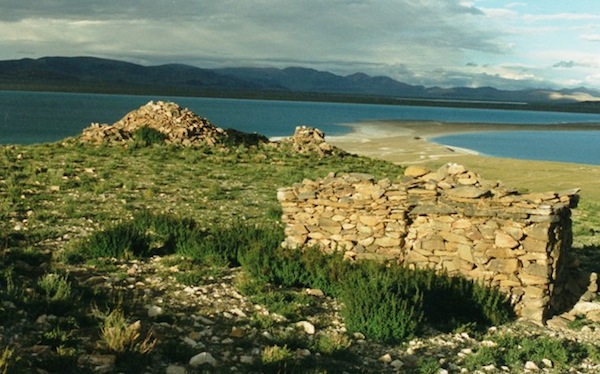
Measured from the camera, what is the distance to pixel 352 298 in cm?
942

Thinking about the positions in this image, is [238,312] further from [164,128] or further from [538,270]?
[164,128]

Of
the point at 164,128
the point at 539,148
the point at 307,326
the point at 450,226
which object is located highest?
the point at 164,128

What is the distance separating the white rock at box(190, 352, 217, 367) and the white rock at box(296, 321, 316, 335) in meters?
1.80

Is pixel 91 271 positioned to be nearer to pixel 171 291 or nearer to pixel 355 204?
pixel 171 291

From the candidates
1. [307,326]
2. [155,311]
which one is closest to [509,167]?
[307,326]

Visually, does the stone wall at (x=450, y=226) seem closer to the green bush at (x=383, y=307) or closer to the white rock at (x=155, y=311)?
the green bush at (x=383, y=307)

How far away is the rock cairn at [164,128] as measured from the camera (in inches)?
1277

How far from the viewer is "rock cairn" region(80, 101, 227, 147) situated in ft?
106

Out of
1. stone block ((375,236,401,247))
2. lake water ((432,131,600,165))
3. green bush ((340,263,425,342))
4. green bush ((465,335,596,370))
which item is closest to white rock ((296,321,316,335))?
green bush ((340,263,425,342))

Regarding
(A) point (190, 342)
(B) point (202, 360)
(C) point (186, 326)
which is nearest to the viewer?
(B) point (202, 360)

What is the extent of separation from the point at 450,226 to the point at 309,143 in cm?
2564

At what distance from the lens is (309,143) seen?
3647cm

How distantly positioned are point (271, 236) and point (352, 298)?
4084mm

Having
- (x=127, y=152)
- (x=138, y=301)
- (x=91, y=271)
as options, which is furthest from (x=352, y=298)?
(x=127, y=152)
